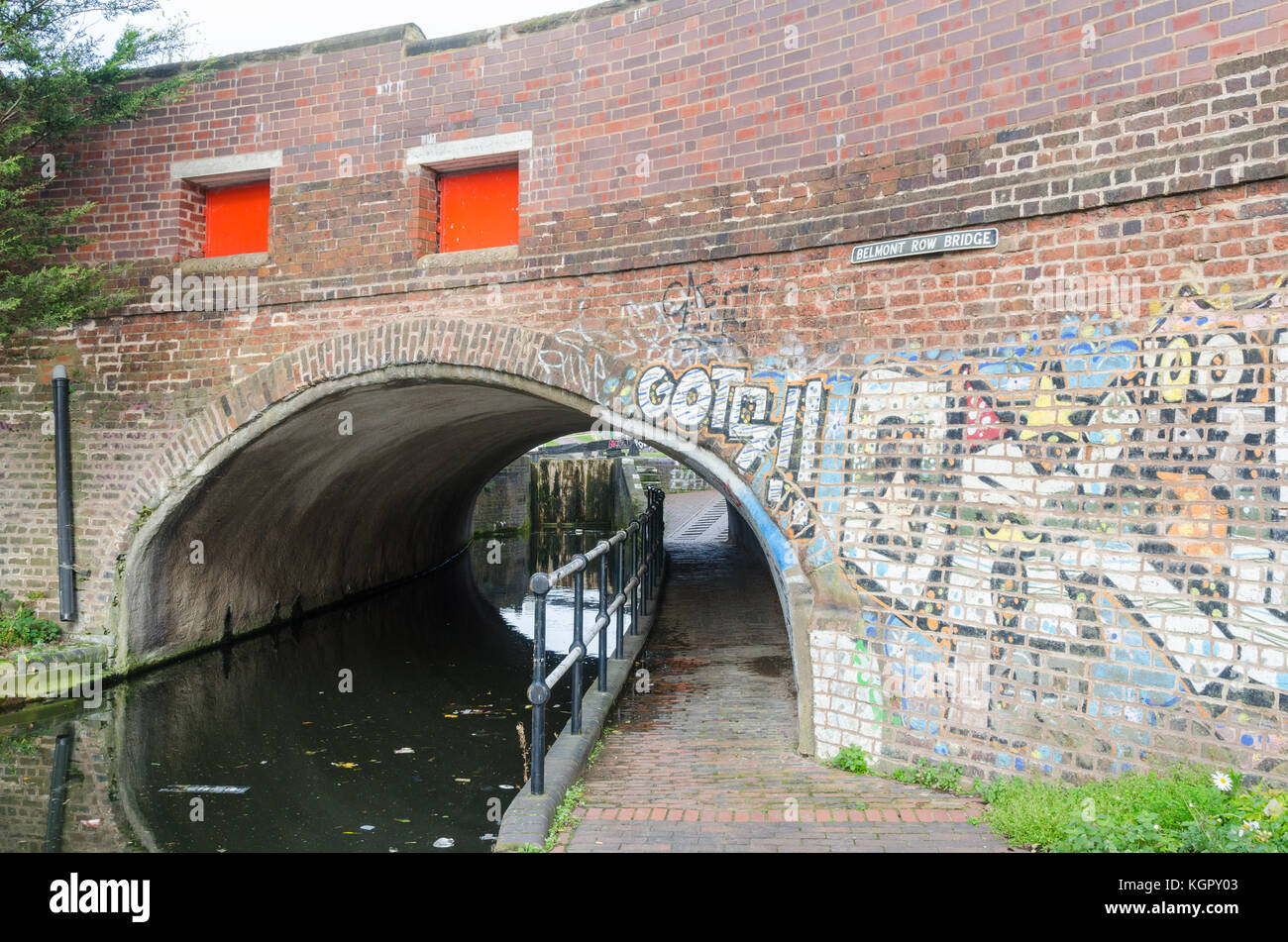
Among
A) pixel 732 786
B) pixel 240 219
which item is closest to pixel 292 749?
pixel 732 786

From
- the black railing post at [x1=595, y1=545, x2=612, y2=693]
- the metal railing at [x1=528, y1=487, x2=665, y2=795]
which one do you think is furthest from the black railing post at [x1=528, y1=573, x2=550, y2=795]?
the black railing post at [x1=595, y1=545, x2=612, y2=693]

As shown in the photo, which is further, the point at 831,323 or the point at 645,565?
the point at 645,565

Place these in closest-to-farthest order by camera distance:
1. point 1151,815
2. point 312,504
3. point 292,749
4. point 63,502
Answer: point 1151,815 < point 292,749 < point 63,502 < point 312,504

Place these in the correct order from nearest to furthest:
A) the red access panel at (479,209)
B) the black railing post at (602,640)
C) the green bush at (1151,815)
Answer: the green bush at (1151,815) → the black railing post at (602,640) → the red access panel at (479,209)

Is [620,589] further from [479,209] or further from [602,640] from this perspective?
[479,209]

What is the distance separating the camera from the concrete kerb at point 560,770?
13.6ft

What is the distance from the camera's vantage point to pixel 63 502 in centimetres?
841

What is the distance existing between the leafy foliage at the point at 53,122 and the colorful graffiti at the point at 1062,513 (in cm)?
614

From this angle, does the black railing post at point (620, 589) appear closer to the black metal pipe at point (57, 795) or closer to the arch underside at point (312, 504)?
the arch underside at point (312, 504)

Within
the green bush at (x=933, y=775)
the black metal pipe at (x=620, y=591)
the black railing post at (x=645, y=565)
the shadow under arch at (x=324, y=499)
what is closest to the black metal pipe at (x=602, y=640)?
the black metal pipe at (x=620, y=591)

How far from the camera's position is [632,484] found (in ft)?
71.2

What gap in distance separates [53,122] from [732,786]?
795 centimetres

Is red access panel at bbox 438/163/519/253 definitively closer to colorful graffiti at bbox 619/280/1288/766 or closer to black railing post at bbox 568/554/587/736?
colorful graffiti at bbox 619/280/1288/766
